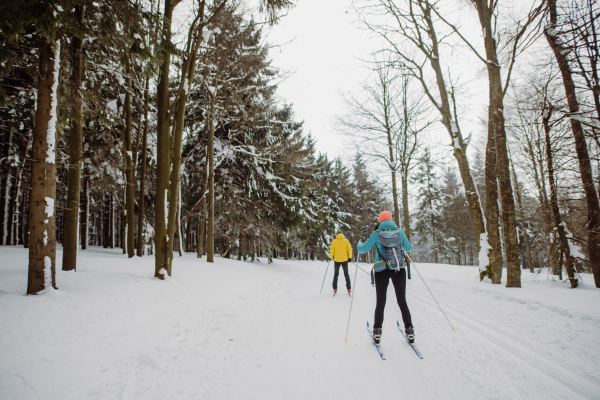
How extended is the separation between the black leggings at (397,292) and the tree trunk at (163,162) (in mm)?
5304

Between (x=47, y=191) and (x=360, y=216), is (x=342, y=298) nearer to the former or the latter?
(x=47, y=191)

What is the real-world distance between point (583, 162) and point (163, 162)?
11740 mm

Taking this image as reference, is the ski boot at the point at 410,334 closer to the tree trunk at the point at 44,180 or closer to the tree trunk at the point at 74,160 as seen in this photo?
the tree trunk at the point at 44,180

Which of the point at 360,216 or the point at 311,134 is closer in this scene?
the point at 311,134

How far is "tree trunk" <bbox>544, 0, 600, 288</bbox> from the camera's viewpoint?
7172mm

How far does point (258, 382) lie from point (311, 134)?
79.7 ft

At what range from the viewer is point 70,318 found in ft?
12.1

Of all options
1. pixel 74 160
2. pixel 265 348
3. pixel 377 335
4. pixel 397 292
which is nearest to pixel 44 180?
pixel 74 160

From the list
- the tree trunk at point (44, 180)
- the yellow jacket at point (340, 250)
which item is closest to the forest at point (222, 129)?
the tree trunk at point (44, 180)

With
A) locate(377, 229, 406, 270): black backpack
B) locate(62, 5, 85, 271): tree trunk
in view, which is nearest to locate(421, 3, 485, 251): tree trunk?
locate(377, 229, 406, 270): black backpack

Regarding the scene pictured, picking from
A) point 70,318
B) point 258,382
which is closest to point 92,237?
point 70,318

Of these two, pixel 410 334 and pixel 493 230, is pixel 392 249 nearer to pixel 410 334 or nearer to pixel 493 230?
pixel 410 334

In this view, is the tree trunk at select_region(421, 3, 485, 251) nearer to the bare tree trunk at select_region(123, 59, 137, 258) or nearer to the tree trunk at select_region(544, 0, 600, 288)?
the tree trunk at select_region(544, 0, 600, 288)

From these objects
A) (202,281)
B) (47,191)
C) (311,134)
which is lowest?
(202,281)
